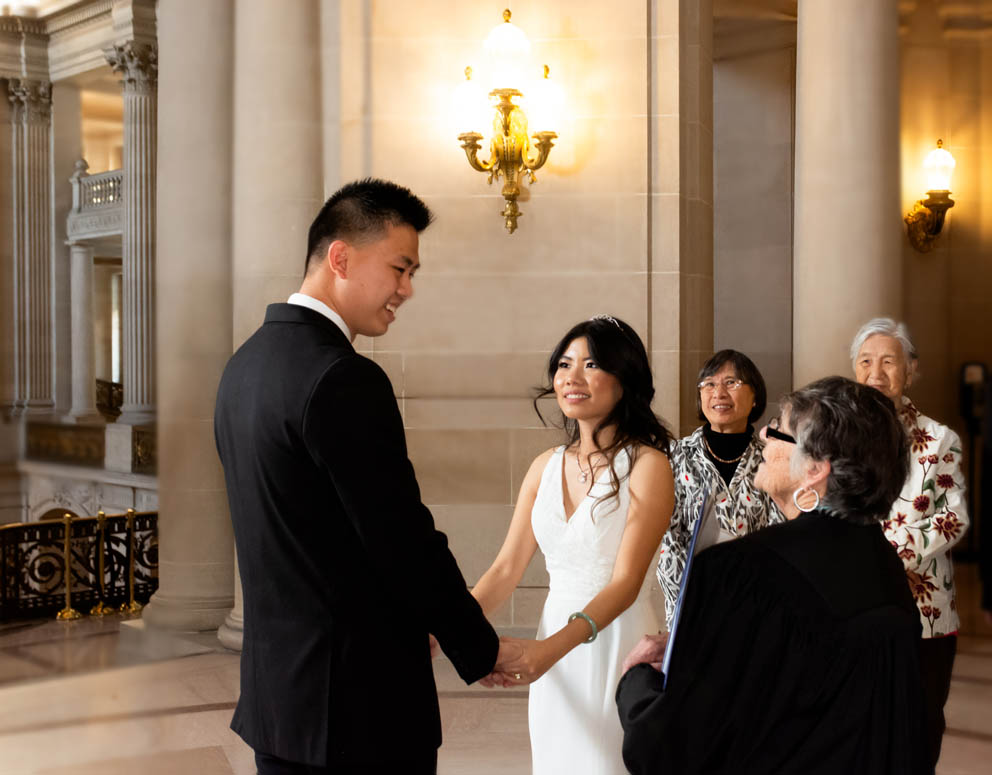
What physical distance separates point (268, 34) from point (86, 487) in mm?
13556

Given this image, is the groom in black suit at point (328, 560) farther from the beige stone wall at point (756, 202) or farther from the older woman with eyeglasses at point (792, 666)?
the beige stone wall at point (756, 202)

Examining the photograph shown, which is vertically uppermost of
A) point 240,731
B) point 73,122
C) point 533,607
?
point 73,122

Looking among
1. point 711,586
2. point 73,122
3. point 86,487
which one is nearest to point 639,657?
point 711,586

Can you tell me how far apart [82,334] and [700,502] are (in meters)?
22.0

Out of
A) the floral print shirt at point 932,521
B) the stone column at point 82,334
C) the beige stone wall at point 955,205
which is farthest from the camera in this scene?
the stone column at point 82,334

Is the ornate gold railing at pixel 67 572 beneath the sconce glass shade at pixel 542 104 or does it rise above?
beneath

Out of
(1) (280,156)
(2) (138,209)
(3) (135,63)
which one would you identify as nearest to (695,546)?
(1) (280,156)

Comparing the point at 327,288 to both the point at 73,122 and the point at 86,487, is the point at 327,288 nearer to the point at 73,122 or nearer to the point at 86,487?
the point at 86,487

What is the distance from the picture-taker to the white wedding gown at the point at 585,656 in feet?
9.31

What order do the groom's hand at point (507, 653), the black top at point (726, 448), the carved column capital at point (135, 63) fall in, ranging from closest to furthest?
the groom's hand at point (507, 653) → the black top at point (726, 448) → the carved column capital at point (135, 63)

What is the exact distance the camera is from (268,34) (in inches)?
251

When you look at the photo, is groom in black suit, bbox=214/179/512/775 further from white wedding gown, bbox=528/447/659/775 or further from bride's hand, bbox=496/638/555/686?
white wedding gown, bbox=528/447/659/775

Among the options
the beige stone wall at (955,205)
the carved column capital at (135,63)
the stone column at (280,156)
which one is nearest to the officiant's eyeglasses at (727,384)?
the stone column at (280,156)

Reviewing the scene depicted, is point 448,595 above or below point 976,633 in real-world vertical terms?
above
